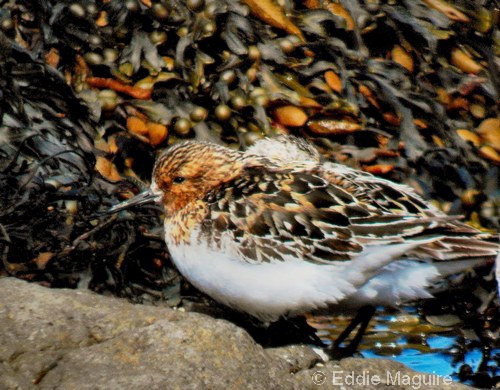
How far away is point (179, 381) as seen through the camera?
348 centimetres

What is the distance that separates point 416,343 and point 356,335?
0.58 m

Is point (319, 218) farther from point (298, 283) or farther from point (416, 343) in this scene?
point (416, 343)

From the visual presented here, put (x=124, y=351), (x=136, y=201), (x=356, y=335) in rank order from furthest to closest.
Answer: (x=136, y=201) < (x=356, y=335) < (x=124, y=351)

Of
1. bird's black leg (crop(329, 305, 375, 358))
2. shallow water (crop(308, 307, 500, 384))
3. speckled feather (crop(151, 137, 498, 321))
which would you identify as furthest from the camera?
shallow water (crop(308, 307, 500, 384))

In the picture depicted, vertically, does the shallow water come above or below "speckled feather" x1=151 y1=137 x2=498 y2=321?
below

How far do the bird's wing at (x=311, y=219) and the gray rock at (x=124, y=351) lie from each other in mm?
781

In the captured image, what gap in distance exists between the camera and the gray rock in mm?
3486

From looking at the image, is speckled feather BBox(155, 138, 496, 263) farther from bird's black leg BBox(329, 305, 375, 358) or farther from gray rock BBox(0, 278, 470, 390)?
gray rock BBox(0, 278, 470, 390)

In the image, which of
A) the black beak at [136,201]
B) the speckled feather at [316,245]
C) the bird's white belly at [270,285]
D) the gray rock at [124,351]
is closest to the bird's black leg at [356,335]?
the speckled feather at [316,245]

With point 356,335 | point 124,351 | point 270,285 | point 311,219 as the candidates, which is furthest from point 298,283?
point 124,351

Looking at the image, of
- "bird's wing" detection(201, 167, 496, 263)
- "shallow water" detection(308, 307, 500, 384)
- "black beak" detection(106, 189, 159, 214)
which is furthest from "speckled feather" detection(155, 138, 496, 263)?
"shallow water" detection(308, 307, 500, 384)

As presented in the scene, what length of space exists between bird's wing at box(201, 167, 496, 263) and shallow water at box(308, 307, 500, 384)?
750mm

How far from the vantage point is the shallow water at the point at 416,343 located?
5227 mm

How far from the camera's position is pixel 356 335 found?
5035mm
